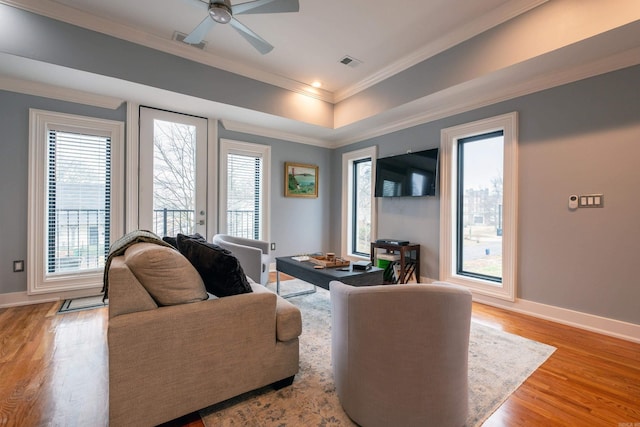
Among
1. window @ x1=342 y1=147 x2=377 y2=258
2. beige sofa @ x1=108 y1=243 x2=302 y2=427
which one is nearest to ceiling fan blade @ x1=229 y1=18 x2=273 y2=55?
beige sofa @ x1=108 y1=243 x2=302 y2=427

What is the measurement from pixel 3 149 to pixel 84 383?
2861 mm

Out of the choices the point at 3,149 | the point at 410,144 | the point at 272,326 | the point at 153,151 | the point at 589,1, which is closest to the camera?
the point at 272,326

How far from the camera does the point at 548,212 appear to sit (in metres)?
2.90

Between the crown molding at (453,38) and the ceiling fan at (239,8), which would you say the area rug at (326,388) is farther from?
the crown molding at (453,38)

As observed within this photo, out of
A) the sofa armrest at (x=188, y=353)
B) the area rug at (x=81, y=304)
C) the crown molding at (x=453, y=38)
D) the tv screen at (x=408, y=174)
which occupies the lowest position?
the area rug at (x=81, y=304)

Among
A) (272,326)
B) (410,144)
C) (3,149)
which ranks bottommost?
(272,326)

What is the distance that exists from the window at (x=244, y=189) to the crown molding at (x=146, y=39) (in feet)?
3.56

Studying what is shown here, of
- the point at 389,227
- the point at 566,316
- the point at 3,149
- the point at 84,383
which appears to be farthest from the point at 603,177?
the point at 3,149

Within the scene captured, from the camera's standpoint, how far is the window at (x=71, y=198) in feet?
10.4

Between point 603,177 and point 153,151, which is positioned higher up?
point 153,151

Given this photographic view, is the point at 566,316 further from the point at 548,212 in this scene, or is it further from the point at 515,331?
the point at 548,212

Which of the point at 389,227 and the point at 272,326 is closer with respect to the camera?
the point at 272,326

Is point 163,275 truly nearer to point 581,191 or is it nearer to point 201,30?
point 201,30

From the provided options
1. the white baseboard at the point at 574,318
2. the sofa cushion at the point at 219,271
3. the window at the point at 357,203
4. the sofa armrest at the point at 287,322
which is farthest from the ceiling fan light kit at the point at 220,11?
the white baseboard at the point at 574,318
